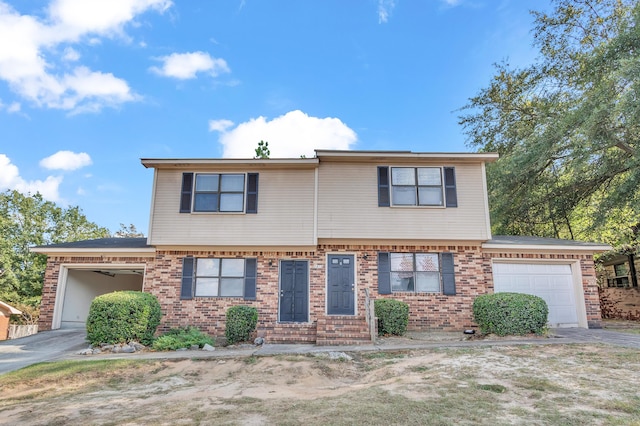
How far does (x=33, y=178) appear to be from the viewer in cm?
2848

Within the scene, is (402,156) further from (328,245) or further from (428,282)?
(428,282)

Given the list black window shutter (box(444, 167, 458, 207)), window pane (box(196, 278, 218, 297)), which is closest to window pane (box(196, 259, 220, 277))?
window pane (box(196, 278, 218, 297))

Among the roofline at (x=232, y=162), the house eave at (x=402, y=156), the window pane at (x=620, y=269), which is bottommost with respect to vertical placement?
the window pane at (x=620, y=269)

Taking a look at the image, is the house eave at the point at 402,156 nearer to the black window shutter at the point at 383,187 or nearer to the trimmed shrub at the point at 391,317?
the black window shutter at the point at 383,187

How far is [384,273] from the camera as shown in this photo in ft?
39.0

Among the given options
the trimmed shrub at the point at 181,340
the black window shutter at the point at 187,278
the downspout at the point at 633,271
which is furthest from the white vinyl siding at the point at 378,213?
the downspout at the point at 633,271

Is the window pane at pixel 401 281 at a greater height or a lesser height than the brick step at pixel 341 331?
greater

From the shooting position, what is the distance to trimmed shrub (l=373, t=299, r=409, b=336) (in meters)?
10.6

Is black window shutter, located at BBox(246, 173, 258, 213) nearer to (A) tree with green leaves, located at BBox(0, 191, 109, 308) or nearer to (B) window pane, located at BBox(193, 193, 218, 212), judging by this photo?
(B) window pane, located at BBox(193, 193, 218, 212)

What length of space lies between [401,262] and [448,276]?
1398 mm

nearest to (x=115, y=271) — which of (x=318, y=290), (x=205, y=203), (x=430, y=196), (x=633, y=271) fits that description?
(x=205, y=203)

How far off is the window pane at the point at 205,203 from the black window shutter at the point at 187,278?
4.93 feet

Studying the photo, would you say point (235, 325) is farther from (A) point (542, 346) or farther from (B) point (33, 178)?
(B) point (33, 178)

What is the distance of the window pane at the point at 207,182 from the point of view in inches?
476
